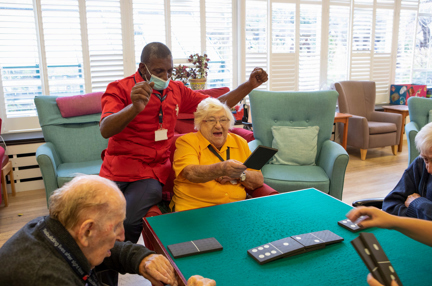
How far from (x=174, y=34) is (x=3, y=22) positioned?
1.85 metres

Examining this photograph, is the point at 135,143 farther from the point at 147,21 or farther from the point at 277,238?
the point at 147,21

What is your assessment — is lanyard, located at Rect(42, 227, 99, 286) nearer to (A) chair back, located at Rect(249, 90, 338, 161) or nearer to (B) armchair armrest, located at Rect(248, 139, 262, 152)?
(B) armchair armrest, located at Rect(248, 139, 262, 152)

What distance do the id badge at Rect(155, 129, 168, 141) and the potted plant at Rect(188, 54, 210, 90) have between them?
1.99 m

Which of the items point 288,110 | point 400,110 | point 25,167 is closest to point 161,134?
point 288,110

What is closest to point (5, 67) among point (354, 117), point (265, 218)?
point (265, 218)

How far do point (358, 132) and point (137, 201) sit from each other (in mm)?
3820

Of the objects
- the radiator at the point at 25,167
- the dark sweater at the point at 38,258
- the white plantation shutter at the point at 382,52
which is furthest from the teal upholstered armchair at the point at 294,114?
the white plantation shutter at the point at 382,52

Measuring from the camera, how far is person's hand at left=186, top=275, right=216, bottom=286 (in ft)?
3.72

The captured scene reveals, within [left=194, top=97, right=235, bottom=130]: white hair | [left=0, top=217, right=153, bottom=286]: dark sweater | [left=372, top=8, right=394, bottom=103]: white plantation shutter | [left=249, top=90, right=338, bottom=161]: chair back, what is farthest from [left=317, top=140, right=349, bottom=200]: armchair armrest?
[left=372, top=8, right=394, bottom=103]: white plantation shutter

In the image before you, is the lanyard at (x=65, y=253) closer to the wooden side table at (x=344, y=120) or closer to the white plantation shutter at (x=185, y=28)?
the white plantation shutter at (x=185, y=28)

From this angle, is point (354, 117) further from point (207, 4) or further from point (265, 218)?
point (265, 218)

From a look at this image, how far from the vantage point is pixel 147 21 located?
4309 millimetres

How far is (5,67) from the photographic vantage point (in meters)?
3.81

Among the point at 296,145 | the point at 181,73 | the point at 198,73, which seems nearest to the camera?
the point at 296,145
